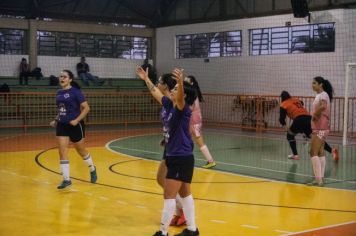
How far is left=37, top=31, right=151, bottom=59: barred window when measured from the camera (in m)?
27.4

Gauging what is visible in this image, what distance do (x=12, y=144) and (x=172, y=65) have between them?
44.3 ft

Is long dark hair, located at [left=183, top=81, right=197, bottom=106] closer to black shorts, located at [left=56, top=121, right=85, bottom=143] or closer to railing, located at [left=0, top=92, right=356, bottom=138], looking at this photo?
black shorts, located at [left=56, top=121, right=85, bottom=143]

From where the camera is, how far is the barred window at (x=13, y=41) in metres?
26.0

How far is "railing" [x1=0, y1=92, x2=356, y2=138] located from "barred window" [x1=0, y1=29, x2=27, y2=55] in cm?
376

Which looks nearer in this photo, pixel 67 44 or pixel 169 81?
pixel 169 81

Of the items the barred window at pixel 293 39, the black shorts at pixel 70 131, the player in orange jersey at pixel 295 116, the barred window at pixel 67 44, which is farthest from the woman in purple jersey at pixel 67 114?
the barred window at pixel 67 44

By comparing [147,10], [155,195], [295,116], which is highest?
[147,10]

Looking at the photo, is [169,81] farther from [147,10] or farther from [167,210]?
[147,10]

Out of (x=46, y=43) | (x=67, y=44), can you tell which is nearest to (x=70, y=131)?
(x=46, y=43)

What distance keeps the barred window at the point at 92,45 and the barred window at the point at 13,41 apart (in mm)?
812

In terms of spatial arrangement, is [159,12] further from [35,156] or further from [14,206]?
[14,206]

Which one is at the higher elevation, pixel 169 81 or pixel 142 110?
pixel 169 81

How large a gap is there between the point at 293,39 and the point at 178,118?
18.5 metres

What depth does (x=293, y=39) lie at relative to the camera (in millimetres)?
24094
